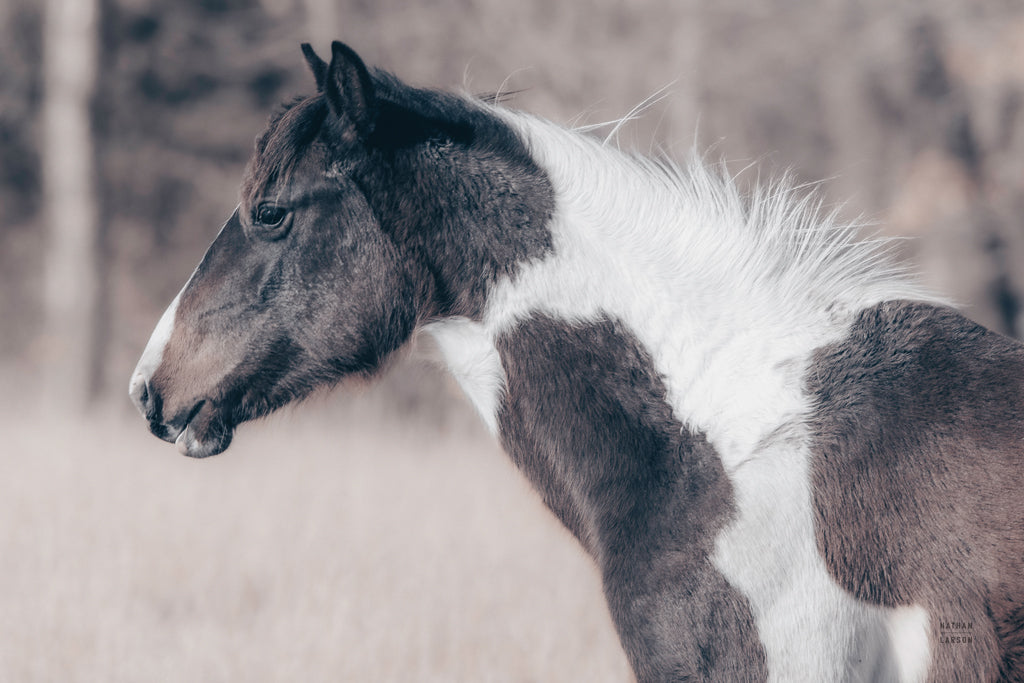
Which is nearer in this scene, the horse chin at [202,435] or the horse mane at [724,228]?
the horse mane at [724,228]

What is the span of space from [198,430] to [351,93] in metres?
1.05

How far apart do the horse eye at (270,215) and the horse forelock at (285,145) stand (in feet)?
0.11

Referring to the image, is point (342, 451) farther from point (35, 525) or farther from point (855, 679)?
point (855, 679)

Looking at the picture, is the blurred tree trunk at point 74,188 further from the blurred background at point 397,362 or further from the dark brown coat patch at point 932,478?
the dark brown coat patch at point 932,478

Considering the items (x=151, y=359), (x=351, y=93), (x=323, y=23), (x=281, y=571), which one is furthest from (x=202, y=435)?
(x=323, y=23)

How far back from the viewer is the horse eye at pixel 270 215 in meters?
2.50

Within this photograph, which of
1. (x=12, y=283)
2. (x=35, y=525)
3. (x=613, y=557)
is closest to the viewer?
(x=613, y=557)

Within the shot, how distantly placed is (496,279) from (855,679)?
1316mm

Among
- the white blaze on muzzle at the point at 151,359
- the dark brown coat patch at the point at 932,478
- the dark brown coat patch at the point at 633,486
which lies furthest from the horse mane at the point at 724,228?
the white blaze on muzzle at the point at 151,359

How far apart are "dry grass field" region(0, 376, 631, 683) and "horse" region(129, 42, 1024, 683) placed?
381 millimetres

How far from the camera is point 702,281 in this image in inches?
94.2

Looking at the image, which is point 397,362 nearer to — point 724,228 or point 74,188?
point 724,228

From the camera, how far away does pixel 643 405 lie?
7.52 ft

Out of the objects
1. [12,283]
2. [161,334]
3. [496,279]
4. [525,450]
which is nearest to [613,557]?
[525,450]
